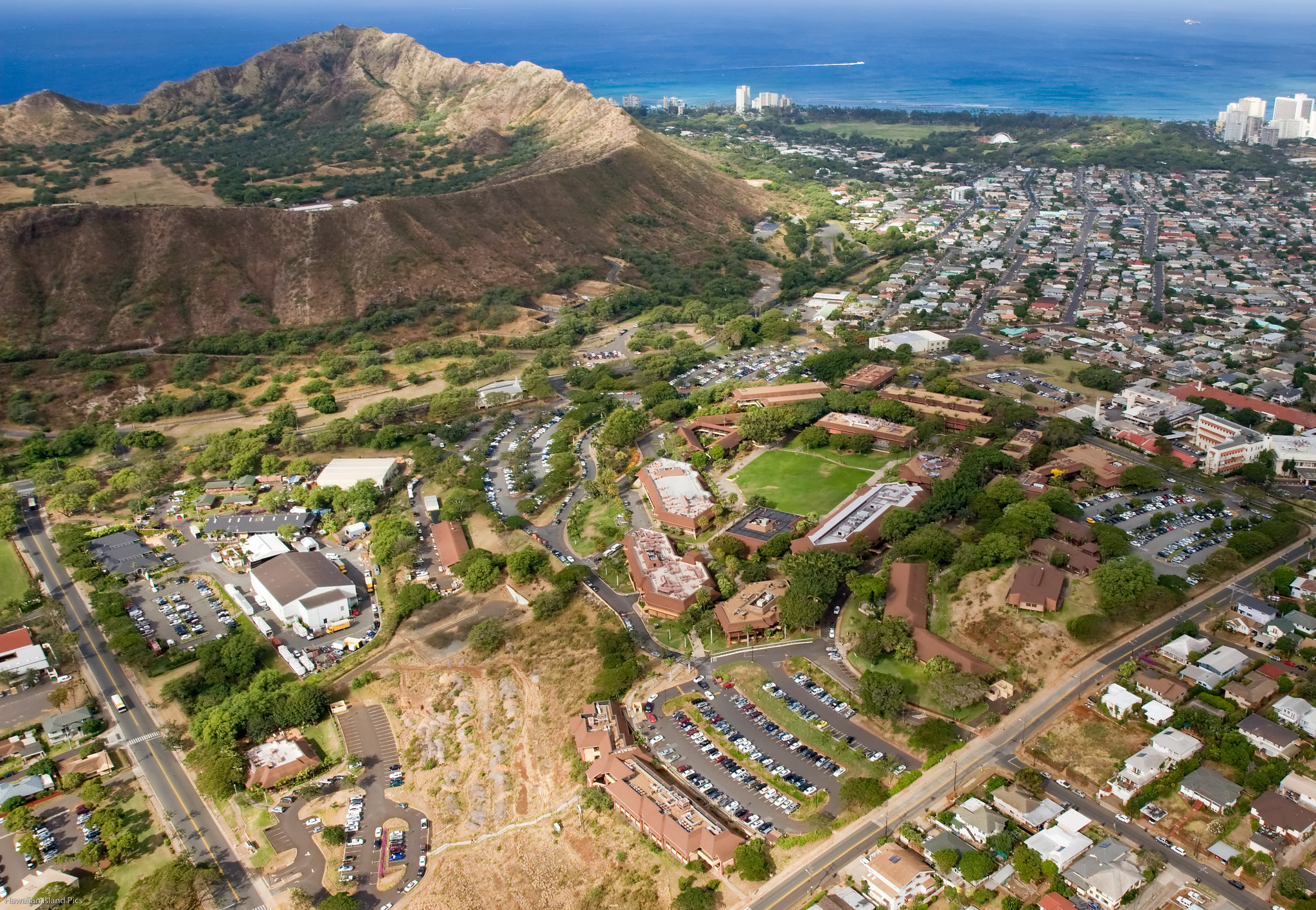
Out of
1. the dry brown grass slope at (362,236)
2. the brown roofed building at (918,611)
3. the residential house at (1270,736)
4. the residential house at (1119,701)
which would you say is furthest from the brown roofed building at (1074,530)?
the dry brown grass slope at (362,236)

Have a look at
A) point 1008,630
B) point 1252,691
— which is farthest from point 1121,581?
point 1252,691

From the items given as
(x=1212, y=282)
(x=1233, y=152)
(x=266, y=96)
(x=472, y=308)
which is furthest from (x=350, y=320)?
(x=1233, y=152)

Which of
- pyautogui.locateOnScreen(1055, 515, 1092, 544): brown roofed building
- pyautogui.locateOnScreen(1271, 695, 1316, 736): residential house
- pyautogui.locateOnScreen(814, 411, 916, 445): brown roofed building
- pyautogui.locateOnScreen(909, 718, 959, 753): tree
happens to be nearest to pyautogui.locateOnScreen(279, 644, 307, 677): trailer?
pyautogui.locateOnScreen(909, 718, 959, 753): tree

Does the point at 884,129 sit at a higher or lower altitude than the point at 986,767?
higher

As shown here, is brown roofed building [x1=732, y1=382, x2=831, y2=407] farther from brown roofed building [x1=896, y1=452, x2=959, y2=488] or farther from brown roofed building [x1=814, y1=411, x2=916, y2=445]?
brown roofed building [x1=896, y1=452, x2=959, y2=488]

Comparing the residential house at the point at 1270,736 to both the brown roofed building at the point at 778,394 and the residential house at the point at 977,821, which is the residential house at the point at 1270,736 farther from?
the brown roofed building at the point at 778,394

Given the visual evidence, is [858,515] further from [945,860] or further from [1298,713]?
[945,860]
